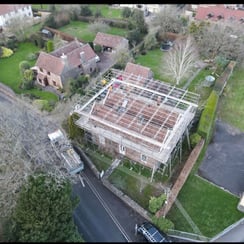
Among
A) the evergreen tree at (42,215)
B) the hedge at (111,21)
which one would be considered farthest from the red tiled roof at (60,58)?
the evergreen tree at (42,215)

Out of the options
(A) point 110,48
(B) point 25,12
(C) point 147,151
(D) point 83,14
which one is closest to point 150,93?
(C) point 147,151

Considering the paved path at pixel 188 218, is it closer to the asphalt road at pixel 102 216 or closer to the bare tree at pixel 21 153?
the asphalt road at pixel 102 216

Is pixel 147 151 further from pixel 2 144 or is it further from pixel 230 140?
pixel 2 144

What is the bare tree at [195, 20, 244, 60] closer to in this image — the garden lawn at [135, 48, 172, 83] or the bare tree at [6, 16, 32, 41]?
the garden lawn at [135, 48, 172, 83]

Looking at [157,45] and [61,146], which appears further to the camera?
[157,45]

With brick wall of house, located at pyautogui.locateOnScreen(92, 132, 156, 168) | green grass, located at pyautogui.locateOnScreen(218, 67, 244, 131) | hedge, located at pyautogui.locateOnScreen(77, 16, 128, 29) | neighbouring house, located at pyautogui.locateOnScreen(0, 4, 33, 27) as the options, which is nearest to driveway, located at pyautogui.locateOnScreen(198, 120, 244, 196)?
green grass, located at pyautogui.locateOnScreen(218, 67, 244, 131)

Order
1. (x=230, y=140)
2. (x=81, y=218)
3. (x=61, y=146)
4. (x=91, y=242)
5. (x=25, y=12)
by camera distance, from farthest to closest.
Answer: (x=25, y=12), (x=230, y=140), (x=61, y=146), (x=81, y=218), (x=91, y=242)
